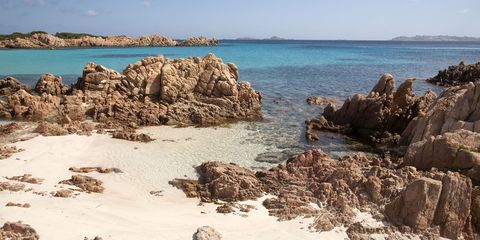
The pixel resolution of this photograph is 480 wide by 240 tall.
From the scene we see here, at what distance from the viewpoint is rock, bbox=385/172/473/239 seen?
13109 mm

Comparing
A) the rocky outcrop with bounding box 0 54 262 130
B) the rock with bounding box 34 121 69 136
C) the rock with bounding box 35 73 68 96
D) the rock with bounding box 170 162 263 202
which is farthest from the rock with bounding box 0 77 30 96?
the rock with bounding box 170 162 263 202

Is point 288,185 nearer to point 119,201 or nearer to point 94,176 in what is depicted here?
point 119,201

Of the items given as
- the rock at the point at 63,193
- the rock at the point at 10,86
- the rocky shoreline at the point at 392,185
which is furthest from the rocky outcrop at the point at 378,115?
the rock at the point at 10,86

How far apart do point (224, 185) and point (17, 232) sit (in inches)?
300

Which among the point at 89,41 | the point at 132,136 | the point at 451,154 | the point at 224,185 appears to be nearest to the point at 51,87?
the point at 132,136

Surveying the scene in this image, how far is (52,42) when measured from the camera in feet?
388

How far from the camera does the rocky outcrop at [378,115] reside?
26.9 meters

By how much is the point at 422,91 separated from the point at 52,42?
107m

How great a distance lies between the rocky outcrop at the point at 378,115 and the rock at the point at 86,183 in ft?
44.8

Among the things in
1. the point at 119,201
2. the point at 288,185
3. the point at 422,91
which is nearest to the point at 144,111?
the point at 119,201

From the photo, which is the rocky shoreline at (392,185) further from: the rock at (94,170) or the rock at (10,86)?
the rock at (10,86)

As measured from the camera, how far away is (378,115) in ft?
89.6

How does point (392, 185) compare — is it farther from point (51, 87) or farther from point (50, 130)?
point (51, 87)

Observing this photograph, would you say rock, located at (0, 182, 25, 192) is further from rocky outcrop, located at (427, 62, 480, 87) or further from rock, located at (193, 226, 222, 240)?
rocky outcrop, located at (427, 62, 480, 87)
